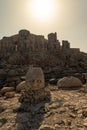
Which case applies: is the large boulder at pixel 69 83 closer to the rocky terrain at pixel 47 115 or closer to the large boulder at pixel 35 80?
the rocky terrain at pixel 47 115

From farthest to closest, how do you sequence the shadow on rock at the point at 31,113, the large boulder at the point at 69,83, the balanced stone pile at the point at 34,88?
the large boulder at the point at 69,83
the balanced stone pile at the point at 34,88
the shadow on rock at the point at 31,113

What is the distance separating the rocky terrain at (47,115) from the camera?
12.1 metres

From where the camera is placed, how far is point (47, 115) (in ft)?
44.4

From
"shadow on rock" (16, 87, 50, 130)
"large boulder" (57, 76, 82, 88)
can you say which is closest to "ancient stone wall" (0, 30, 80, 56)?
"large boulder" (57, 76, 82, 88)

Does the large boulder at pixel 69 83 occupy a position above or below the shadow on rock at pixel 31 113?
above

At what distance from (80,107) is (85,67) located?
26.0 metres

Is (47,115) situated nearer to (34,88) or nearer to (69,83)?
(34,88)

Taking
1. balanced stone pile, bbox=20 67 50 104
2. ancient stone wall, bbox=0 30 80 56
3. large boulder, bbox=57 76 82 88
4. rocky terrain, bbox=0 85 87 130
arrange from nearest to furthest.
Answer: rocky terrain, bbox=0 85 87 130, balanced stone pile, bbox=20 67 50 104, large boulder, bbox=57 76 82 88, ancient stone wall, bbox=0 30 80 56

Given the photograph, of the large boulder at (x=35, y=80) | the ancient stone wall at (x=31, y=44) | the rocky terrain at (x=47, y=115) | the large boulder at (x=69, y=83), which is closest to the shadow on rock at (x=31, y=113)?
the rocky terrain at (x=47, y=115)

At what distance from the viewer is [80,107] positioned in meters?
14.3

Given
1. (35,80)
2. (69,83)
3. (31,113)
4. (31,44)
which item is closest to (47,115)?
(31,113)

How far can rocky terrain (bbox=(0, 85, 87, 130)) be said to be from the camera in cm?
1212

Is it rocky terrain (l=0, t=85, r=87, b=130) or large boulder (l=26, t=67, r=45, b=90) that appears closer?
rocky terrain (l=0, t=85, r=87, b=130)

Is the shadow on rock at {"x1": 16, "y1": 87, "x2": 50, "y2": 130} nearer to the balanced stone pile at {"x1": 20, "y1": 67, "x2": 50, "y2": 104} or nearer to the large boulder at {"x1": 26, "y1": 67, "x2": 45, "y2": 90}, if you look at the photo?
the balanced stone pile at {"x1": 20, "y1": 67, "x2": 50, "y2": 104}
